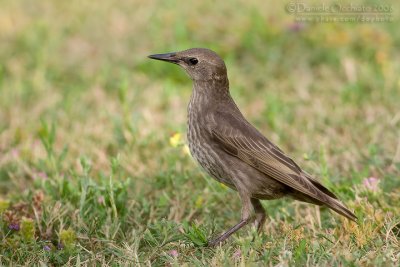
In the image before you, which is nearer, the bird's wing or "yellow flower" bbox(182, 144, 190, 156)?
the bird's wing

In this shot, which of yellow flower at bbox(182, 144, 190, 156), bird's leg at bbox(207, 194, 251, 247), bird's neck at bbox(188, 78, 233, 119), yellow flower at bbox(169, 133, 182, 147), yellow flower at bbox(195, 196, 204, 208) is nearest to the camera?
bird's leg at bbox(207, 194, 251, 247)

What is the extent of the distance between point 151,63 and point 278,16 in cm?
185

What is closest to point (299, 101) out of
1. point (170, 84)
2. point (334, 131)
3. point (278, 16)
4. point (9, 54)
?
point (334, 131)

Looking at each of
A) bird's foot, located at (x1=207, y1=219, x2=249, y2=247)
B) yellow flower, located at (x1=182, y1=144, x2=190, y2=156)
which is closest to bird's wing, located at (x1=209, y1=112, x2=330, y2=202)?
bird's foot, located at (x1=207, y1=219, x2=249, y2=247)

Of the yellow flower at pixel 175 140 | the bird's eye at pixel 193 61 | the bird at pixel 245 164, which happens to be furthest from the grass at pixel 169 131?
the bird's eye at pixel 193 61

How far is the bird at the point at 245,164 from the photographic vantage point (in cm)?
511

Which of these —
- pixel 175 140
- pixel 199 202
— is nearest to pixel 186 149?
pixel 175 140

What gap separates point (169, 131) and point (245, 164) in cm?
183

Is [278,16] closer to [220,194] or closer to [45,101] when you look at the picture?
[45,101]

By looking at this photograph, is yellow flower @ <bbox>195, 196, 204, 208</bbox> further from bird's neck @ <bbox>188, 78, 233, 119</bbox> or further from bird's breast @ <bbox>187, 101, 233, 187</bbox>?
bird's neck @ <bbox>188, 78, 233, 119</bbox>

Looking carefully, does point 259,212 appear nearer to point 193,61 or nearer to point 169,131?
point 193,61

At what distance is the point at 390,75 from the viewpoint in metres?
8.11

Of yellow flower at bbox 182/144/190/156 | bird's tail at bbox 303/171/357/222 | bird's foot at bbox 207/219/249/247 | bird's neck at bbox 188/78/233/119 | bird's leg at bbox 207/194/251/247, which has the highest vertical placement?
bird's neck at bbox 188/78/233/119

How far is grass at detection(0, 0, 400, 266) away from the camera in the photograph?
480cm
